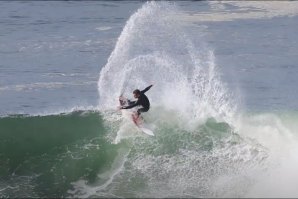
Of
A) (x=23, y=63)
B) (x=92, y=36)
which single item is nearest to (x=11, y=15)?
(x=92, y=36)

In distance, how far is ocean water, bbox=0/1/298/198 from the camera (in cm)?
2005

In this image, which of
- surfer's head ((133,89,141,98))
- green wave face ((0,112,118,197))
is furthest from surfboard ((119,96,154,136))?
green wave face ((0,112,118,197))

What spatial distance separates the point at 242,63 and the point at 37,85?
9626mm

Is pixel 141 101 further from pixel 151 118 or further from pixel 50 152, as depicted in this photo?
pixel 50 152

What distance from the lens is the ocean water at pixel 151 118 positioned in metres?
20.0

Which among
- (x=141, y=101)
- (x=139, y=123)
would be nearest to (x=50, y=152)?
(x=139, y=123)

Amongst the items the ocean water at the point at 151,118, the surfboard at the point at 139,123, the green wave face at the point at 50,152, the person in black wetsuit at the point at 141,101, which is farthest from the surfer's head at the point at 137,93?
the green wave face at the point at 50,152

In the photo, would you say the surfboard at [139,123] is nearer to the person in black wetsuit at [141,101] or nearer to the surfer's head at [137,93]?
the person in black wetsuit at [141,101]

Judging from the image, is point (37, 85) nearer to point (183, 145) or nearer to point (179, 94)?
point (179, 94)

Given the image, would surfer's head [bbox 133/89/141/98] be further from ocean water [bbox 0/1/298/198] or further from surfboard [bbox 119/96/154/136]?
ocean water [bbox 0/1/298/198]

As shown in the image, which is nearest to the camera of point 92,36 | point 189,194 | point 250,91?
point 189,194

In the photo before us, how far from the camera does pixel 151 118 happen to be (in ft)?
75.4

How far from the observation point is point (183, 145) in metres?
21.8

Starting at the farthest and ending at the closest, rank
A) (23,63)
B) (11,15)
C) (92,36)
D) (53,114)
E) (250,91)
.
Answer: (11,15) < (92,36) < (23,63) < (250,91) < (53,114)
